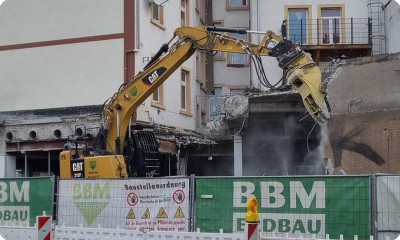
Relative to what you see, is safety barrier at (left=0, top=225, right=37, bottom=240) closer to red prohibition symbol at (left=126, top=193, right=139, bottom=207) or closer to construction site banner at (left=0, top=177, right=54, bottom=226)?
construction site banner at (left=0, top=177, right=54, bottom=226)

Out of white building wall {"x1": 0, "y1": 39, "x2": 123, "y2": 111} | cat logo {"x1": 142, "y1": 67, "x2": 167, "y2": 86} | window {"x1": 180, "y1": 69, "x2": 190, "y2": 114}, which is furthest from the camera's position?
window {"x1": 180, "y1": 69, "x2": 190, "y2": 114}

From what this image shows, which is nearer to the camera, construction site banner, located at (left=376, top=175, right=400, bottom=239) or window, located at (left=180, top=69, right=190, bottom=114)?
construction site banner, located at (left=376, top=175, right=400, bottom=239)

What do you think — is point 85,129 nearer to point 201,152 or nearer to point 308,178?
point 201,152

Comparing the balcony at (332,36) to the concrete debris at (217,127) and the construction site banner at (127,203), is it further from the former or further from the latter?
the construction site banner at (127,203)

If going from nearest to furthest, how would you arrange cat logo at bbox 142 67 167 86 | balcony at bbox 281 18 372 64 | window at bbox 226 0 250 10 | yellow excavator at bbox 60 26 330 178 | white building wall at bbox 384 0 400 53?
yellow excavator at bbox 60 26 330 178
cat logo at bbox 142 67 167 86
white building wall at bbox 384 0 400 53
balcony at bbox 281 18 372 64
window at bbox 226 0 250 10

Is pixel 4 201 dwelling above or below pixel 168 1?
below

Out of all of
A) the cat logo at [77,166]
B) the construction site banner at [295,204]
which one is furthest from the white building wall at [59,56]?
the construction site banner at [295,204]

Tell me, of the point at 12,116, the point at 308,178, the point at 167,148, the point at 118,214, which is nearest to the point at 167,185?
the point at 118,214

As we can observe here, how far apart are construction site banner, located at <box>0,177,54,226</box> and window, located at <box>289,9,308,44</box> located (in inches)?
690

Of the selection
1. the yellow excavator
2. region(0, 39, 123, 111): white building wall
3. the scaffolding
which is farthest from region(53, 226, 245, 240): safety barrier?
the scaffolding

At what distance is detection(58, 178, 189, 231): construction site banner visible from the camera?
1240 cm

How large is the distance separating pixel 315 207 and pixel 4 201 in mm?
6886

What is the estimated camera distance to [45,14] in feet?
81.1

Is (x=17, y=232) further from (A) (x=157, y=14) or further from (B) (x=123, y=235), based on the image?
(A) (x=157, y=14)
